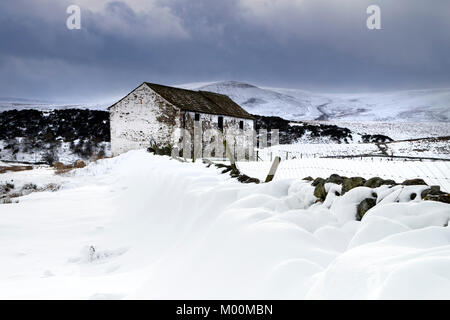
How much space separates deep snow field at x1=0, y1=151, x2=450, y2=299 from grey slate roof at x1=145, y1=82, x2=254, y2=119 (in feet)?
63.5

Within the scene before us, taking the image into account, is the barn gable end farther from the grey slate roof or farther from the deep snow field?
the deep snow field

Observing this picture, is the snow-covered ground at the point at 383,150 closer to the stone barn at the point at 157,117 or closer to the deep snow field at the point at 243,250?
the stone barn at the point at 157,117

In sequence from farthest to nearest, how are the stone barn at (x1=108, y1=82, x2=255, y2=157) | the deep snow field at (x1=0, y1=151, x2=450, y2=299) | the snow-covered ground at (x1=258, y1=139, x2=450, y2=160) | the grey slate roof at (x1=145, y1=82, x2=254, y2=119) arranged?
the grey slate roof at (x1=145, y1=82, x2=254, y2=119) → the stone barn at (x1=108, y1=82, x2=255, y2=157) → the snow-covered ground at (x1=258, y1=139, x2=450, y2=160) → the deep snow field at (x1=0, y1=151, x2=450, y2=299)

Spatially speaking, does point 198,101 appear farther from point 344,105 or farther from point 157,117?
point 344,105

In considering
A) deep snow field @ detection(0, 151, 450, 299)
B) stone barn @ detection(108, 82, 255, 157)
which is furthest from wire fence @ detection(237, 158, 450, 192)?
stone barn @ detection(108, 82, 255, 157)

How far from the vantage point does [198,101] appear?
2728 cm

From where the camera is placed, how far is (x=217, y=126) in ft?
88.3

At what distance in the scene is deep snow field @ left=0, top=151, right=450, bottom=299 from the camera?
168 cm

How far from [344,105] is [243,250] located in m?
123
